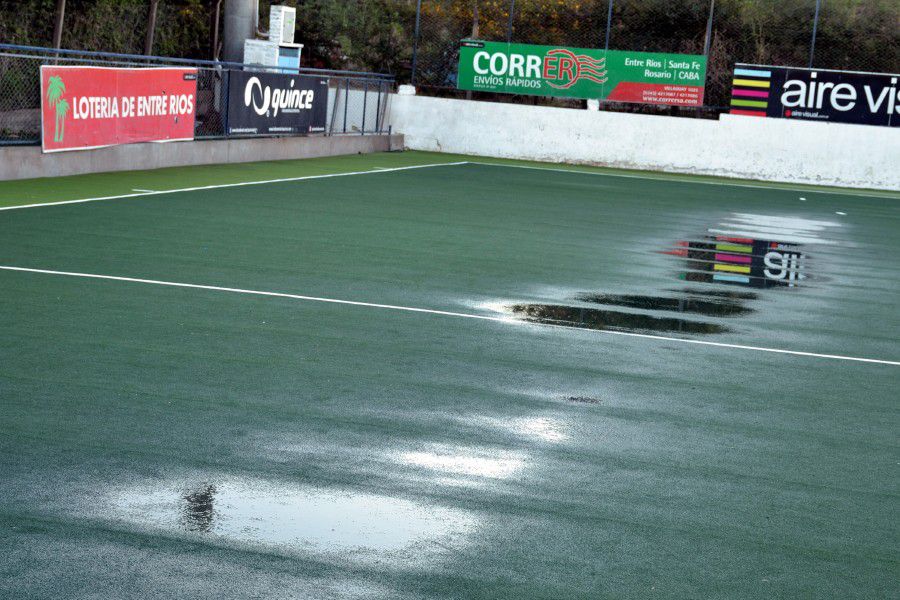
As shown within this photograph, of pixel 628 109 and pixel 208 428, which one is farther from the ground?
pixel 628 109

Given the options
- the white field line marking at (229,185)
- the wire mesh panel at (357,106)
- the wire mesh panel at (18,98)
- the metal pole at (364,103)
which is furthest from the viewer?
the metal pole at (364,103)

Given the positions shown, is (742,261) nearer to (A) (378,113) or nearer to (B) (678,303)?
(B) (678,303)

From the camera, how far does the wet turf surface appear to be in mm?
4516

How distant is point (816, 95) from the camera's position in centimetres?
2891

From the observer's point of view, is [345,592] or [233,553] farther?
[233,553]

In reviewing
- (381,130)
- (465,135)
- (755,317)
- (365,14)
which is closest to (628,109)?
(465,135)

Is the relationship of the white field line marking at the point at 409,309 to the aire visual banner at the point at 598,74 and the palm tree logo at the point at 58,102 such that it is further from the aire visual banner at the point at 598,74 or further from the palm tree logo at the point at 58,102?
the aire visual banner at the point at 598,74

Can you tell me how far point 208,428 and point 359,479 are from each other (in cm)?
98

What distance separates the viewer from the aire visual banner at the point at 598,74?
98.4 ft

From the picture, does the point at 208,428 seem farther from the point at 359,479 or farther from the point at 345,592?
the point at 345,592

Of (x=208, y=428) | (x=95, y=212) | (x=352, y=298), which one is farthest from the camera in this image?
(x=95, y=212)

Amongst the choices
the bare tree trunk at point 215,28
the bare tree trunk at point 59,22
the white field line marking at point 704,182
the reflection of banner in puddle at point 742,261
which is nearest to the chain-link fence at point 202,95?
the bare tree trunk at point 59,22

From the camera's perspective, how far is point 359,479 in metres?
5.40

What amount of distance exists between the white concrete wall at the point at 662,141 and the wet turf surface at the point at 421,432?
17.1 metres
